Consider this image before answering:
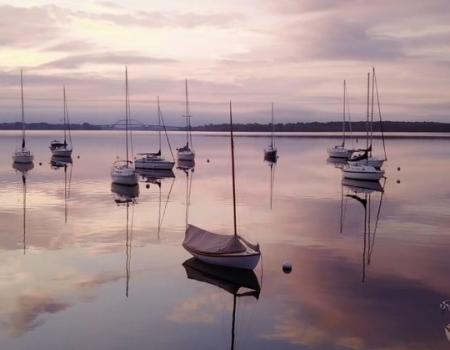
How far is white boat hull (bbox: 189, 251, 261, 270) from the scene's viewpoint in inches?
717

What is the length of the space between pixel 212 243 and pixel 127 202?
16560 mm

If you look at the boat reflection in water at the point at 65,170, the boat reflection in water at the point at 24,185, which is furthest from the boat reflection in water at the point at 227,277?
the boat reflection in water at the point at 65,170

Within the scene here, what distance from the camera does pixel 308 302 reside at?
51.9 feet

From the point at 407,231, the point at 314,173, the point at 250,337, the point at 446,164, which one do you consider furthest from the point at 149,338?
the point at 446,164

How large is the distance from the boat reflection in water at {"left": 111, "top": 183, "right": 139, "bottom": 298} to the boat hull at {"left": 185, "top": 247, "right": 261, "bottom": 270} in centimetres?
295

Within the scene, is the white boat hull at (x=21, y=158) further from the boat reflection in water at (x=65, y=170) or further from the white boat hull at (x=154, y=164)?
the white boat hull at (x=154, y=164)

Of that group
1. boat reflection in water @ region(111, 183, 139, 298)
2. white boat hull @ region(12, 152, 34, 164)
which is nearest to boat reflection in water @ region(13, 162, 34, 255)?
white boat hull @ region(12, 152, 34, 164)

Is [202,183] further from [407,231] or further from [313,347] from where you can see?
[313,347]

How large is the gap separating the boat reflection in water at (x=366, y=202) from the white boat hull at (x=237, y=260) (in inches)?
144

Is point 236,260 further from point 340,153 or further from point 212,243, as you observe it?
point 340,153

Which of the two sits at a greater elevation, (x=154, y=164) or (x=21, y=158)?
(x=21, y=158)

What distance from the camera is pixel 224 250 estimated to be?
18.7 metres

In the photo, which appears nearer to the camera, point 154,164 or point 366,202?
point 366,202

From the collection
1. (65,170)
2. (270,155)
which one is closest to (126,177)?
(65,170)
